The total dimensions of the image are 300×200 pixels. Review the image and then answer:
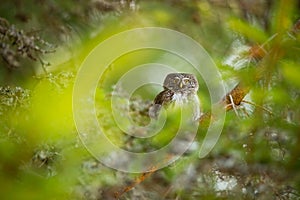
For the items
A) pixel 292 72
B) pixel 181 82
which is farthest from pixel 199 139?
pixel 181 82

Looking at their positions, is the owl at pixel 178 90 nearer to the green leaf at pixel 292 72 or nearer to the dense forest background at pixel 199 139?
the dense forest background at pixel 199 139

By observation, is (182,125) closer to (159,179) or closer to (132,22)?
(159,179)

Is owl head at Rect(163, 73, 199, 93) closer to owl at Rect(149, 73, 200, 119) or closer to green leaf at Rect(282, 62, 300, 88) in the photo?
owl at Rect(149, 73, 200, 119)

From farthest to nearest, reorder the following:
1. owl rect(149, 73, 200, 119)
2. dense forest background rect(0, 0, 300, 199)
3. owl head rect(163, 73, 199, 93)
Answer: owl head rect(163, 73, 199, 93) → owl rect(149, 73, 200, 119) → dense forest background rect(0, 0, 300, 199)

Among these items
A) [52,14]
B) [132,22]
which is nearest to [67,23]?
[52,14]

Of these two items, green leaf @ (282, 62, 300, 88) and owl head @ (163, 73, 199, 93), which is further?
→ owl head @ (163, 73, 199, 93)

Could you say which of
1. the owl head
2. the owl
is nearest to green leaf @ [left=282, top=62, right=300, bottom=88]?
the owl

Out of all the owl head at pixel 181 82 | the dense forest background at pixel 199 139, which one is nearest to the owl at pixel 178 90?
the owl head at pixel 181 82
